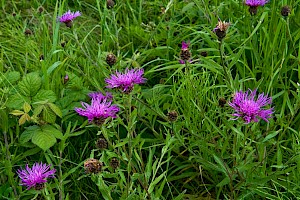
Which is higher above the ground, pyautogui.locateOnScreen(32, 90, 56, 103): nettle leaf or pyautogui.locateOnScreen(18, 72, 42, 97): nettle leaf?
pyautogui.locateOnScreen(18, 72, 42, 97): nettle leaf

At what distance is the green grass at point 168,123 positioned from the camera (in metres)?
1.30

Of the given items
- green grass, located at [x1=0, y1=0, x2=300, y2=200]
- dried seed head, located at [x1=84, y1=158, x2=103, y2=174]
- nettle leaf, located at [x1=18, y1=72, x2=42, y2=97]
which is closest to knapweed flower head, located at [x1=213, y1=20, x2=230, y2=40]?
green grass, located at [x1=0, y1=0, x2=300, y2=200]

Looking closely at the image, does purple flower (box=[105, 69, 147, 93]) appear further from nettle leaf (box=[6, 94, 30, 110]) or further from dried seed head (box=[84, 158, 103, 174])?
nettle leaf (box=[6, 94, 30, 110])

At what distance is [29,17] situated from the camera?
2.39 metres

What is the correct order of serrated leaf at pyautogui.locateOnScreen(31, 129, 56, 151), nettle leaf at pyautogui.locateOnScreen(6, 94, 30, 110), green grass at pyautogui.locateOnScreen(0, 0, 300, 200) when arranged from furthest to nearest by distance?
nettle leaf at pyautogui.locateOnScreen(6, 94, 30, 110), serrated leaf at pyautogui.locateOnScreen(31, 129, 56, 151), green grass at pyautogui.locateOnScreen(0, 0, 300, 200)

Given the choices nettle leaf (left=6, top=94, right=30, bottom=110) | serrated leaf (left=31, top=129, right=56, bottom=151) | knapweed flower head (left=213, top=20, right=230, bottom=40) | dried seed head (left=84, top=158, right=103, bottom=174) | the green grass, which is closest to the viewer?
dried seed head (left=84, top=158, right=103, bottom=174)

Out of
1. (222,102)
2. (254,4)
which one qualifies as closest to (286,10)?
(254,4)

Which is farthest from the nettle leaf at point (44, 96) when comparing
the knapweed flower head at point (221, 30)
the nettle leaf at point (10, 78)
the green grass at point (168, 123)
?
the knapweed flower head at point (221, 30)

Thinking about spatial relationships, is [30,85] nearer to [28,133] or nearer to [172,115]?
[28,133]

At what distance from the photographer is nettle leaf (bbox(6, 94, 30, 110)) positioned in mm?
1559

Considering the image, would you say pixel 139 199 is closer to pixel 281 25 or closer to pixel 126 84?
pixel 126 84

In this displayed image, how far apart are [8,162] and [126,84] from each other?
455 millimetres

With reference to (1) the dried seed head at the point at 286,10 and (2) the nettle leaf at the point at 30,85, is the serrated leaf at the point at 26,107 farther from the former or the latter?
(1) the dried seed head at the point at 286,10

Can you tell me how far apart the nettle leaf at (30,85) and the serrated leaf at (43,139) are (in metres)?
0.16
